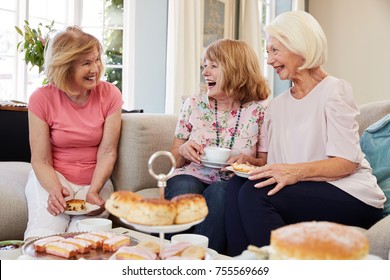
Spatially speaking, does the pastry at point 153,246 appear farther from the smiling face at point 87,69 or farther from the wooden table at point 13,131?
the wooden table at point 13,131

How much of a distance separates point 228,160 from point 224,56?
47cm

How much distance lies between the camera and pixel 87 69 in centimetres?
122

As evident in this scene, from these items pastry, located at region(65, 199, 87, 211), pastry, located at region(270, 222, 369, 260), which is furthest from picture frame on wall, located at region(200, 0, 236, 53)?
pastry, located at region(270, 222, 369, 260)

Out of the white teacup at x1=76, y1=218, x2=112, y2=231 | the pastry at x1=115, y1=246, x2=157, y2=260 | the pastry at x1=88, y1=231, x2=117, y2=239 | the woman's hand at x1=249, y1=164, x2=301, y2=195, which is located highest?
the woman's hand at x1=249, y1=164, x2=301, y2=195

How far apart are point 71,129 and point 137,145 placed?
27cm

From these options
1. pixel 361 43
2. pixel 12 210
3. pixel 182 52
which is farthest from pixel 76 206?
pixel 361 43

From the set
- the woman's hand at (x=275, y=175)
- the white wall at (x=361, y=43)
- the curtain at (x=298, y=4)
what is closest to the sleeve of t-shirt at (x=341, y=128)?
the woman's hand at (x=275, y=175)

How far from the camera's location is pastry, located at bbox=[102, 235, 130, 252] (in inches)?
34.1

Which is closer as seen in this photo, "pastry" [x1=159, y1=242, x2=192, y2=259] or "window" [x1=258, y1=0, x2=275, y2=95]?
"pastry" [x1=159, y1=242, x2=192, y2=259]

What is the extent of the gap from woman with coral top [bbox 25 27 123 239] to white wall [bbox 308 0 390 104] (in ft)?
13.7

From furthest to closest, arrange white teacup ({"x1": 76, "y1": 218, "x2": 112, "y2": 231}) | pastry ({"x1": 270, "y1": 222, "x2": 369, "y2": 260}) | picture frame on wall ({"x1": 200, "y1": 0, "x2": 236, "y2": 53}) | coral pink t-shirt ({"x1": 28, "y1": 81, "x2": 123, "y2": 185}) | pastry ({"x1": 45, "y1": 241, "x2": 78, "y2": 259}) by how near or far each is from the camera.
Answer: picture frame on wall ({"x1": 200, "y1": 0, "x2": 236, "y2": 53})
coral pink t-shirt ({"x1": 28, "y1": 81, "x2": 123, "y2": 185})
white teacup ({"x1": 76, "y1": 218, "x2": 112, "y2": 231})
pastry ({"x1": 45, "y1": 241, "x2": 78, "y2": 259})
pastry ({"x1": 270, "y1": 222, "x2": 369, "y2": 260})

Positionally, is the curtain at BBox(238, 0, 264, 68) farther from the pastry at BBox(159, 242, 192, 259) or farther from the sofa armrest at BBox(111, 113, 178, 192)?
→ the pastry at BBox(159, 242, 192, 259)
